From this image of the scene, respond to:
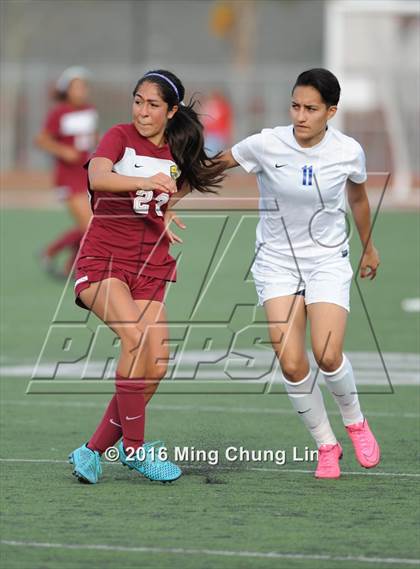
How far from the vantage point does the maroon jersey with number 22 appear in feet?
21.7

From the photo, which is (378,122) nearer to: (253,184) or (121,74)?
(253,184)

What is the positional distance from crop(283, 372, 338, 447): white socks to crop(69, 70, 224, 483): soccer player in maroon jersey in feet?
2.25

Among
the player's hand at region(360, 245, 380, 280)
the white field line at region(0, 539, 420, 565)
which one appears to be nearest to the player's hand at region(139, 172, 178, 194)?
the player's hand at region(360, 245, 380, 280)

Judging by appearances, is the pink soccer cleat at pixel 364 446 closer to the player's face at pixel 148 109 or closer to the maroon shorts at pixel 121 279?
the maroon shorts at pixel 121 279

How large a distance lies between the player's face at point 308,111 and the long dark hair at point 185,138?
49 cm

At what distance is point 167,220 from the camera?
6.77 meters

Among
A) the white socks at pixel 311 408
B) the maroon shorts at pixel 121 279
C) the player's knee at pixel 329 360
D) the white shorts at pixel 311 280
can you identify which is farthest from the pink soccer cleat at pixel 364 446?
the maroon shorts at pixel 121 279

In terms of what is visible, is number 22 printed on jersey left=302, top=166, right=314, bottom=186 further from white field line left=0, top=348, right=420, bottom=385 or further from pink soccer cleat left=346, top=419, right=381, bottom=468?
white field line left=0, top=348, right=420, bottom=385

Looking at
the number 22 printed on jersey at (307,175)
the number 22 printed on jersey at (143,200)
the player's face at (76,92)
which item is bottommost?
the player's face at (76,92)

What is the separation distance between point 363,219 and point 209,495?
1.65 metres

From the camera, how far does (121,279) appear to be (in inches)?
260

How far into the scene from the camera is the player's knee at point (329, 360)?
669 centimetres

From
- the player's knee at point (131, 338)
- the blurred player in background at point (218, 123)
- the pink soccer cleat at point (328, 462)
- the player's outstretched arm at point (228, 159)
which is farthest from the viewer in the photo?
the blurred player in background at point (218, 123)

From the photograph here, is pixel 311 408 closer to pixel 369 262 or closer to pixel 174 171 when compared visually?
pixel 369 262
